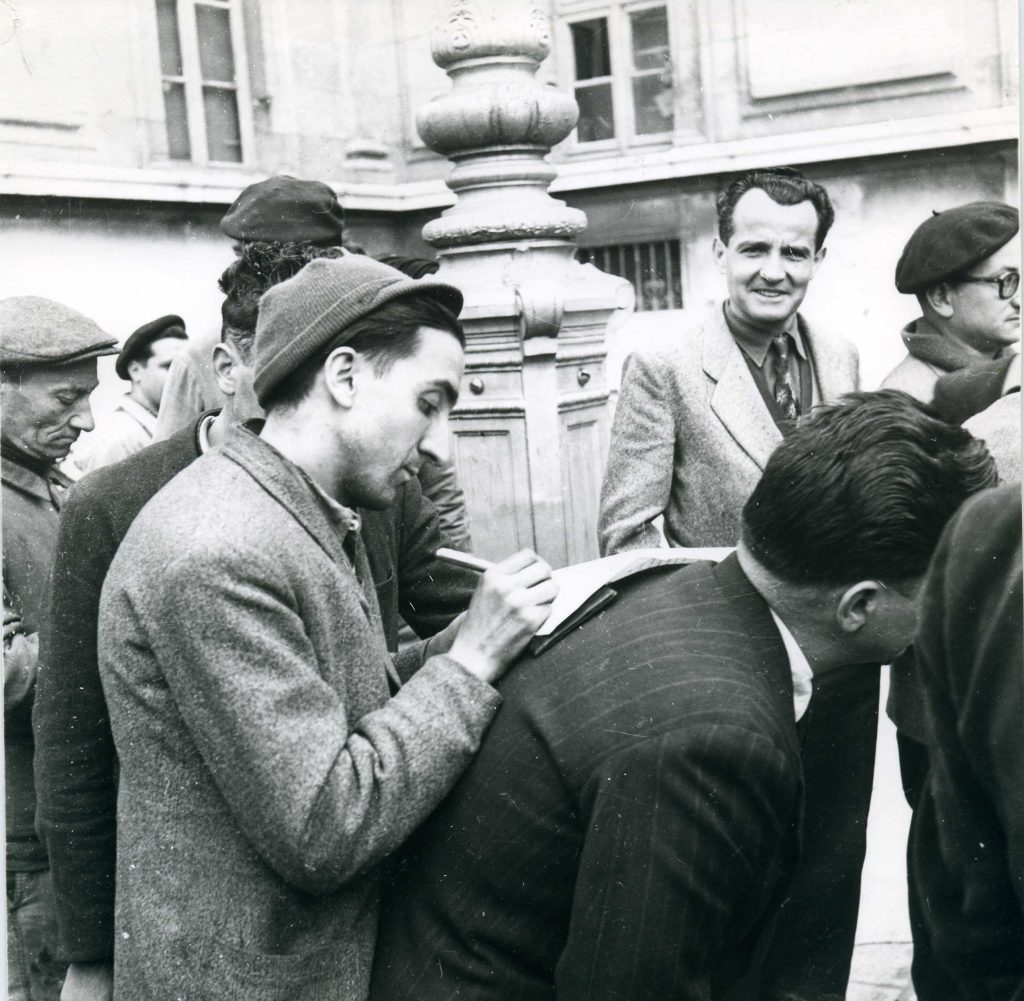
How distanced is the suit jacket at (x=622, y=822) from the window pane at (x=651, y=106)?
4.92ft

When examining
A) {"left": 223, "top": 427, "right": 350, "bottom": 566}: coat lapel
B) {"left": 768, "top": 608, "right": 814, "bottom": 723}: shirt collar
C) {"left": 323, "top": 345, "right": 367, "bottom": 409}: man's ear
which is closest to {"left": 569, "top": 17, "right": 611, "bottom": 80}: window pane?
{"left": 323, "top": 345, "right": 367, "bottom": 409}: man's ear

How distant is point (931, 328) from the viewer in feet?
6.89

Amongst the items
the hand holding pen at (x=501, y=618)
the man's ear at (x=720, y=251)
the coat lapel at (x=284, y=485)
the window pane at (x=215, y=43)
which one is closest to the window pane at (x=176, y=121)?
the window pane at (x=215, y=43)

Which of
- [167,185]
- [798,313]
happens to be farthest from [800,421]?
[167,185]

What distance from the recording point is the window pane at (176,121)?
3.49m

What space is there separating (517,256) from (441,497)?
662 millimetres

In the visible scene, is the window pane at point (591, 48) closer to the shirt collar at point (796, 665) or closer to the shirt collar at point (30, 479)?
the shirt collar at point (30, 479)

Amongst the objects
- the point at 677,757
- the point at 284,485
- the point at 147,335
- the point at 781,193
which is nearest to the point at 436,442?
the point at 284,485

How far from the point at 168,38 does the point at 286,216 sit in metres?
1.16

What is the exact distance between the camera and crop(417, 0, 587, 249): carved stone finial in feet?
7.97

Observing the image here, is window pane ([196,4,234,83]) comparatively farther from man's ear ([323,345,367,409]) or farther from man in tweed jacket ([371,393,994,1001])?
man in tweed jacket ([371,393,994,1001])

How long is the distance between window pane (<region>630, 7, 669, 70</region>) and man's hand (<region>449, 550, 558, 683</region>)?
4.80ft

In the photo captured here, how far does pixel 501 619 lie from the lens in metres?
1.43

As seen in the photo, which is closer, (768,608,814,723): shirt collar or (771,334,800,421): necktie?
(768,608,814,723): shirt collar
